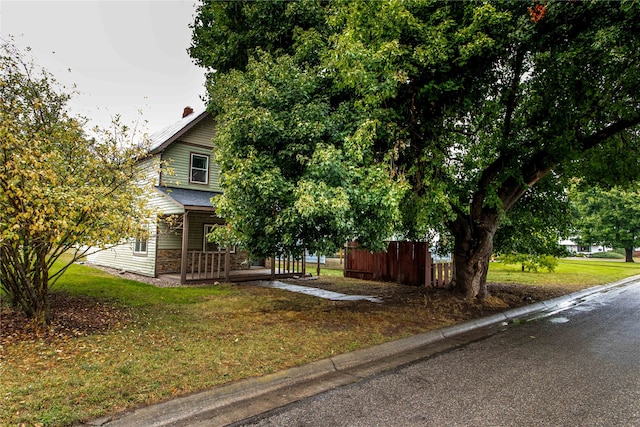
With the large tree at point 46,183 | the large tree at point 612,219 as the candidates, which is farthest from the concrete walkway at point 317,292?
the large tree at point 612,219

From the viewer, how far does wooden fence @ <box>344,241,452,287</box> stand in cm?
1304

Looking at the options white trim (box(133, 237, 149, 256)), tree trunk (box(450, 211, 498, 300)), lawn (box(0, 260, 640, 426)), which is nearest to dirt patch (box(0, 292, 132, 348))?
lawn (box(0, 260, 640, 426))

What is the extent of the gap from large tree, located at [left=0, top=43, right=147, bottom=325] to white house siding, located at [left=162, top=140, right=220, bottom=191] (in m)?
7.57

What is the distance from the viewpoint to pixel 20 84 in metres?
6.16

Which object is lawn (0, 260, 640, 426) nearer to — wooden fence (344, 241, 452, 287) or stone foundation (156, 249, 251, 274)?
wooden fence (344, 241, 452, 287)

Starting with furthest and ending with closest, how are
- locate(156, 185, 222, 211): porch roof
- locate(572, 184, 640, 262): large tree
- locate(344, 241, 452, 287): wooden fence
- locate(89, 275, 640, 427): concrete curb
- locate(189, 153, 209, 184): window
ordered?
locate(572, 184, 640, 262): large tree → locate(189, 153, 209, 184): window → locate(344, 241, 452, 287): wooden fence → locate(156, 185, 222, 211): porch roof → locate(89, 275, 640, 427): concrete curb

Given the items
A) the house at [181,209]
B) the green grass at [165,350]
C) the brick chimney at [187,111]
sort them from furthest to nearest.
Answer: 1. the brick chimney at [187,111]
2. the house at [181,209]
3. the green grass at [165,350]

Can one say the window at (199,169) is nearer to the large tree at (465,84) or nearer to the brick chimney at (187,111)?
the brick chimney at (187,111)

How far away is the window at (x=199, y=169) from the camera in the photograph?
49.5 ft

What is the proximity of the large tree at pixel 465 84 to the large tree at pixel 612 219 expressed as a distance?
28.4 meters

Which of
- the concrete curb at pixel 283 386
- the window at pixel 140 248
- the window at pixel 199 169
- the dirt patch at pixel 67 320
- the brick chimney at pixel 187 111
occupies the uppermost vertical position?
the brick chimney at pixel 187 111

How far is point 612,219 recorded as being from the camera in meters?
33.8

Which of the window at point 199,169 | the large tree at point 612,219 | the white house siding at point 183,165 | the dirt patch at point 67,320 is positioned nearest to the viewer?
the dirt patch at point 67,320

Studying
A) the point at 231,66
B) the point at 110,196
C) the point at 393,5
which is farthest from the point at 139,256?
the point at 393,5
